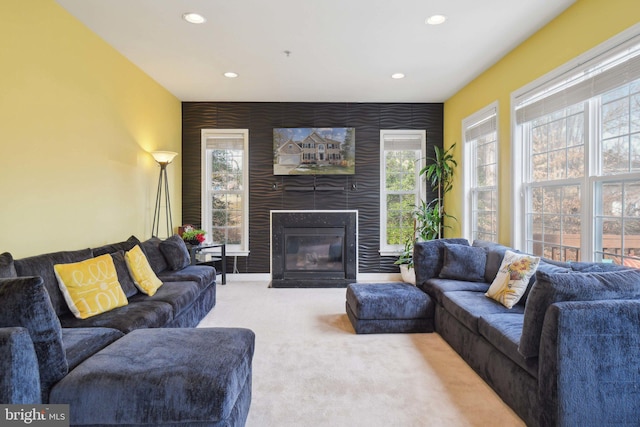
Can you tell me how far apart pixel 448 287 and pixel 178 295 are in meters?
2.47

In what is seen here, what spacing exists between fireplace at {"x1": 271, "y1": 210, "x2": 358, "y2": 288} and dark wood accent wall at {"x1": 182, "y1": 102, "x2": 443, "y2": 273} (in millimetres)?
169

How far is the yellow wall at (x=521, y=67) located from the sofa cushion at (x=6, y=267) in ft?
13.8

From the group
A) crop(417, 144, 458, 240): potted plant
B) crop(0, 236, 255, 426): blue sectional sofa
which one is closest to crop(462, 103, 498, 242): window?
crop(417, 144, 458, 240): potted plant

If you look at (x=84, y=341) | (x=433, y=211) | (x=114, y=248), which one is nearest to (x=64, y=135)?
(x=114, y=248)

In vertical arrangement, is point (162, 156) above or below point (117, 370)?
above

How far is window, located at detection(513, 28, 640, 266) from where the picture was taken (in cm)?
250

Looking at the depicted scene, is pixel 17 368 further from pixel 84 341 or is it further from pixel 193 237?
pixel 193 237

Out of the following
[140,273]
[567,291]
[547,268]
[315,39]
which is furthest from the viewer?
[315,39]

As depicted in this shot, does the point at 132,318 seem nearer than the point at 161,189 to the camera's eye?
Yes

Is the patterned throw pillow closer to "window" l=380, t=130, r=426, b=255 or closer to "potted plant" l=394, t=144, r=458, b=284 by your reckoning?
"potted plant" l=394, t=144, r=458, b=284

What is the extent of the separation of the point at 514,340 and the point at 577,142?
6.19ft

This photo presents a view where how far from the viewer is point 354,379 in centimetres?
249

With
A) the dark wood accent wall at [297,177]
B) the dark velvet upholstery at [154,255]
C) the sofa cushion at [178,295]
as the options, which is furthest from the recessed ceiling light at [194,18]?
the dark wood accent wall at [297,177]

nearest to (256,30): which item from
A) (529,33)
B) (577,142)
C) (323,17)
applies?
(323,17)
